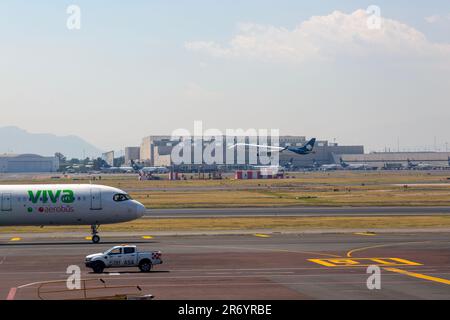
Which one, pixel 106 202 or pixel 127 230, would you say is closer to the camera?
pixel 106 202

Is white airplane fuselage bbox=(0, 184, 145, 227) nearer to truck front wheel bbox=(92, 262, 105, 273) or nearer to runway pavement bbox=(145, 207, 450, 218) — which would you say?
truck front wheel bbox=(92, 262, 105, 273)

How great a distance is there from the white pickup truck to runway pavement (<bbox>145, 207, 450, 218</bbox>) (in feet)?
135

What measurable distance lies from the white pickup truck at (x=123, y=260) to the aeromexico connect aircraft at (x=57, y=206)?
17.8m

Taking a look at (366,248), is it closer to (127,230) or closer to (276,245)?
(276,245)

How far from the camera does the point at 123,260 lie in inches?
1752

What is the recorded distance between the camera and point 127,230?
234 feet

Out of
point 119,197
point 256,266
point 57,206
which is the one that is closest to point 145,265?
point 256,266

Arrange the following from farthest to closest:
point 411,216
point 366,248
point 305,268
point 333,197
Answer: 1. point 333,197
2. point 411,216
3. point 366,248
4. point 305,268

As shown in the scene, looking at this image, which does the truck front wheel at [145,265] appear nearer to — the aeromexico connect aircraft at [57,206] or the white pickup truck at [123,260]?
the white pickup truck at [123,260]

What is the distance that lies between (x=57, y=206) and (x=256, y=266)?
23.7m

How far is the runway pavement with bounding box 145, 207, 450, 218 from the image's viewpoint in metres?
87.1

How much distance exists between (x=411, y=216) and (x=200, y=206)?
32.4m

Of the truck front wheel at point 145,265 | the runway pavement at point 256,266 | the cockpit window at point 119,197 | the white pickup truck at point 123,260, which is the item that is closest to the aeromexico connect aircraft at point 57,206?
the cockpit window at point 119,197
